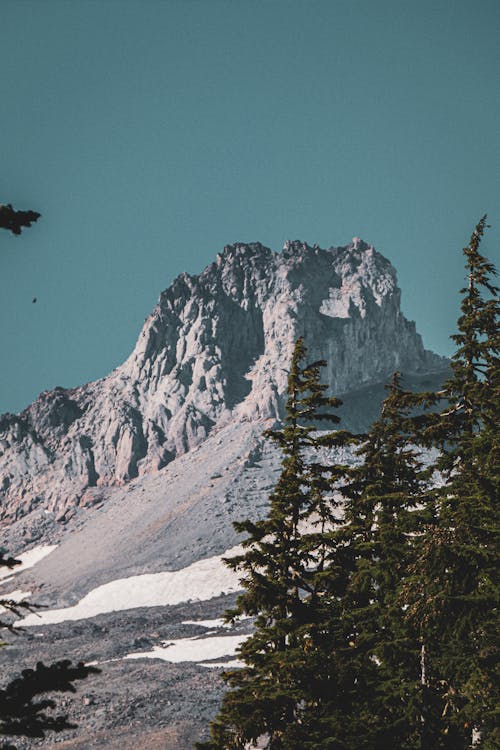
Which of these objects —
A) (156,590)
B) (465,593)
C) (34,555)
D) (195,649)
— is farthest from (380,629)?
(34,555)

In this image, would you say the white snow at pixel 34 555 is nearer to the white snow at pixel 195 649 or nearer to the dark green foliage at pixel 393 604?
the white snow at pixel 195 649

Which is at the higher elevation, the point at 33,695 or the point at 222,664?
the point at 33,695

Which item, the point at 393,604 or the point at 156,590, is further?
the point at 156,590

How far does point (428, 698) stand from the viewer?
12.2m

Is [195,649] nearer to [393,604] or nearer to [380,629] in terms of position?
[380,629]

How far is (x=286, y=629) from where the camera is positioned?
523 inches

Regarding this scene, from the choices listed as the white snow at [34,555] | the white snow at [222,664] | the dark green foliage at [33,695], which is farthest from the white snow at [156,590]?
the dark green foliage at [33,695]

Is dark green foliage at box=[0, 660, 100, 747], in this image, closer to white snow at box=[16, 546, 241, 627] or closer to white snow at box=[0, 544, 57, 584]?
white snow at box=[16, 546, 241, 627]

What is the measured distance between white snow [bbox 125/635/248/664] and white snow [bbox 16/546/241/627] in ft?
75.0

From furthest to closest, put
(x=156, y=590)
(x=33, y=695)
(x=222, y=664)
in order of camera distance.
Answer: (x=156, y=590)
(x=222, y=664)
(x=33, y=695)

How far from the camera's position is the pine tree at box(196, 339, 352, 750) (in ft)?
40.8

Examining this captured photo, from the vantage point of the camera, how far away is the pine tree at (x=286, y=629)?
490 inches

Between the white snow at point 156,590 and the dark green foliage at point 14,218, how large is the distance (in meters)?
99.3

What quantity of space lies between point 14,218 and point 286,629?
31.9ft
